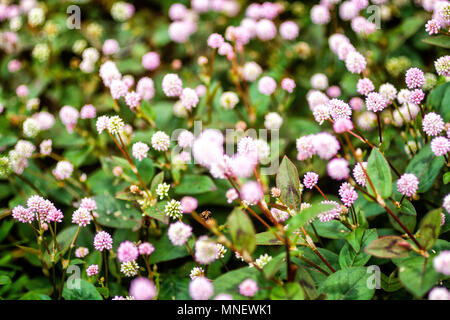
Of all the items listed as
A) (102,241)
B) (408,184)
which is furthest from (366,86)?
(102,241)

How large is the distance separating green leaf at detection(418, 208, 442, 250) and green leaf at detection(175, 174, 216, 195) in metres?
0.68

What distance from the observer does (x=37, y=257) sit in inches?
57.1

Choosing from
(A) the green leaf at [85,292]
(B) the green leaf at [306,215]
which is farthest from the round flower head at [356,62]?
(A) the green leaf at [85,292]

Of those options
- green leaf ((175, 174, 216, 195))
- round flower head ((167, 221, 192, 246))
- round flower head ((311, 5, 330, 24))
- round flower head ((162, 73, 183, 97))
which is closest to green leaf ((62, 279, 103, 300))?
round flower head ((167, 221, 192, 246))

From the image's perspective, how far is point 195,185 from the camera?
1406 millimetres

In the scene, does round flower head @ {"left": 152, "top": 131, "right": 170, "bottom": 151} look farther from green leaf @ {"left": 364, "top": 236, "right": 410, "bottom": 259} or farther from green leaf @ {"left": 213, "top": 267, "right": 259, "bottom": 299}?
green leaf @ {"left": 364, "top": 236, "right": 410, "bottom": 259}

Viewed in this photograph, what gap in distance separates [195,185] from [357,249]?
1.98 feet

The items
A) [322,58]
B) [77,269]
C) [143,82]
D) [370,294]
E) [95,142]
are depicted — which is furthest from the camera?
[322,58]

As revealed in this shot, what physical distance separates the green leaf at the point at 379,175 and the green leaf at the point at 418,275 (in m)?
0.18

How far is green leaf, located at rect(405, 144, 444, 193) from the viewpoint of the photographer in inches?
46.4

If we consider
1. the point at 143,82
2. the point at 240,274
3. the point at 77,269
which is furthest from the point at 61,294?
the point at 143,82

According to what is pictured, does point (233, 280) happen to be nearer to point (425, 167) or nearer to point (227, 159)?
point (227, 159)

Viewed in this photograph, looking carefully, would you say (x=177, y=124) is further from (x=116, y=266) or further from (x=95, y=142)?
(x=116, y=266)

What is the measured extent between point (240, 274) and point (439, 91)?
3.20 feet
